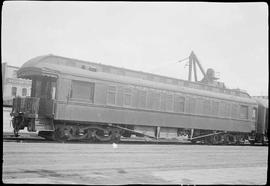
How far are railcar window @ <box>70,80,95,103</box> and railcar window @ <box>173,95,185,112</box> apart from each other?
538cm

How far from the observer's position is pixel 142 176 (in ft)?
26.3

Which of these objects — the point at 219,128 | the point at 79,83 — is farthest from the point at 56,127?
the point at 219,128

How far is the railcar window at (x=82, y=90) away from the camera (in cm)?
1516

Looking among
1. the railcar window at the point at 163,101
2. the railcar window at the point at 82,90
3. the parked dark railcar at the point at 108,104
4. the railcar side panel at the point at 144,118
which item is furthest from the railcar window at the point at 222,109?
the railcar window at the point at 82,90

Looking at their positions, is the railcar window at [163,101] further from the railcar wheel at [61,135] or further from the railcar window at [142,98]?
the railcar wheel at [61,135]

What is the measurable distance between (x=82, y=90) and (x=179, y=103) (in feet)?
20.4

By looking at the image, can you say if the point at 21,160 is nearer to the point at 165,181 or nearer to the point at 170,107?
the point at 165,181

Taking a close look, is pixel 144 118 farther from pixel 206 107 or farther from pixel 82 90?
pixel 206 107

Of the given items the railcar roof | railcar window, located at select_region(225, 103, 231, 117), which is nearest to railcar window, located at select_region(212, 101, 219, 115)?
the railcar roof

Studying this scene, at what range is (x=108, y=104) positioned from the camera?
1619cm

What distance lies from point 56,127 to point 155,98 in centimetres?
559

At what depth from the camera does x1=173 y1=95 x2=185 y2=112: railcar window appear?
19.2 metres

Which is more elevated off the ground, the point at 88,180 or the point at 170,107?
the point at 170,107

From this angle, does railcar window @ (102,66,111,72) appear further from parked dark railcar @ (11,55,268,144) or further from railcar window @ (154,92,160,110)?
railcar window @ (154,92,160,110)
